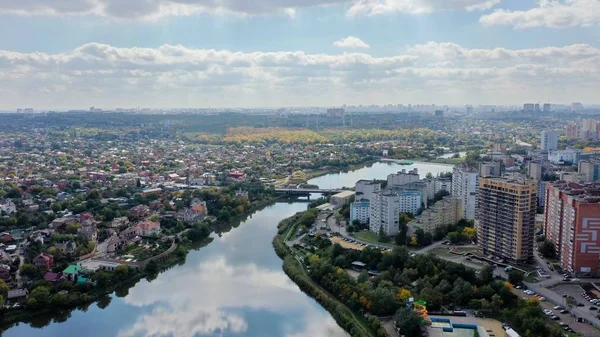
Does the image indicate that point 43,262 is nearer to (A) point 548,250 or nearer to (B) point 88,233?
(B) point 88,233

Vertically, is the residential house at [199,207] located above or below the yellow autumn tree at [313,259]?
above

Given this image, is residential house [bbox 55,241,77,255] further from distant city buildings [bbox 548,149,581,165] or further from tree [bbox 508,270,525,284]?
distant city buildings [bbox 548,149,581,165]

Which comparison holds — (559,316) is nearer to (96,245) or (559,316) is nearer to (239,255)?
(239,255)

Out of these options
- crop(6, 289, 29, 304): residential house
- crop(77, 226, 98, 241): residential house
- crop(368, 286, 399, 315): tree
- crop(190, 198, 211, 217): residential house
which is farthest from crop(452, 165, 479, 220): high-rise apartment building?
crop(6, 289, 29, 304): residential house

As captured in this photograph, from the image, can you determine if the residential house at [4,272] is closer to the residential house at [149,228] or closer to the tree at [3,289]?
A: the tree at [3,289]

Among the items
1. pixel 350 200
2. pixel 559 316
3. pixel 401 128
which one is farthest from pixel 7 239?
pixel 401 128

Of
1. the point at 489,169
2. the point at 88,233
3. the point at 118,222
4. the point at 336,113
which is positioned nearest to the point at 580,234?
the point at 489,169

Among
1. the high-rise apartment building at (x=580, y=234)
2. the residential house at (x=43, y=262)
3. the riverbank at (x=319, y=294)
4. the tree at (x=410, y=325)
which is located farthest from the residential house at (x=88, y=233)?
the high-rise apartment building at (x=580, y=234)
